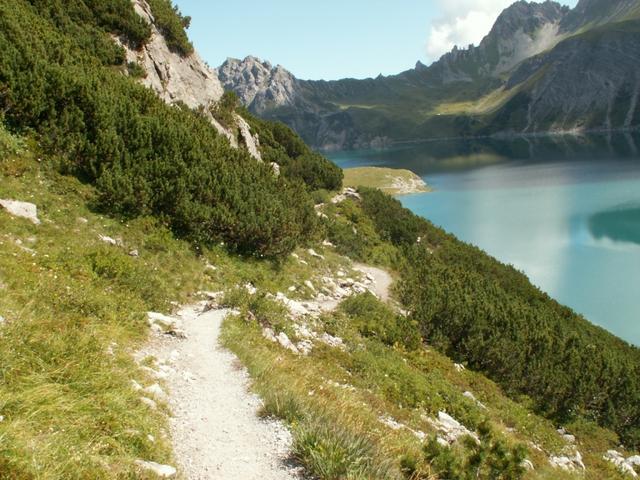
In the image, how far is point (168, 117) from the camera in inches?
990

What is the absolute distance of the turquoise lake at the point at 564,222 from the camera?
38.7 m

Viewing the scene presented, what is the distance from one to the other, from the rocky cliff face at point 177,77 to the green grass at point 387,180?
63569 mm

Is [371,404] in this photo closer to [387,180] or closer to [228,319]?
[228,319]

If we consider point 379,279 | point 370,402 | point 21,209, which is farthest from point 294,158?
point 370,402

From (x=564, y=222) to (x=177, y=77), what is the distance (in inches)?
2108

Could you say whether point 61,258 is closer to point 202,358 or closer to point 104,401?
point 202,358

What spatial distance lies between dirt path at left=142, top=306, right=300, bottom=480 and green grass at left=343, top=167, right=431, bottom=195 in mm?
91507

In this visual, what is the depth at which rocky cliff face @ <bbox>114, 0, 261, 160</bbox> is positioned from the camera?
32.5 m

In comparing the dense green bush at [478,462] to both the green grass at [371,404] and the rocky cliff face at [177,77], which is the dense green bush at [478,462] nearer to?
the green grass at [371,404]

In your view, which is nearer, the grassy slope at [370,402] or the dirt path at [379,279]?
the grassy slope at [370,402]

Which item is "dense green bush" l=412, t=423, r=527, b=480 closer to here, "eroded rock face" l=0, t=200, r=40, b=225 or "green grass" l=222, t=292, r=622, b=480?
"green grass" l=222, t=292, r=622, b=480

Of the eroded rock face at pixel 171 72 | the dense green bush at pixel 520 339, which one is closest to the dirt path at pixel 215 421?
the dense green bush at pixel 520 339

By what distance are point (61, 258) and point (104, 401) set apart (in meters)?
8.13

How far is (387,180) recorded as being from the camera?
107 m
